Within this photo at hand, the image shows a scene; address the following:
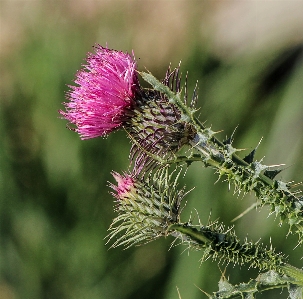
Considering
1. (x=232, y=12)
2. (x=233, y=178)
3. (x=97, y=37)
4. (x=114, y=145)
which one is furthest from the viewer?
(x=232, y=12)

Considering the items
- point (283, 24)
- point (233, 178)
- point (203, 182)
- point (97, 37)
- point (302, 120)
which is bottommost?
point (302, 120)

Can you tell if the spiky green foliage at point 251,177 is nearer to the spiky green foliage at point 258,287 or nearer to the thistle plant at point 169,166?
the thistle plant at point 169,166

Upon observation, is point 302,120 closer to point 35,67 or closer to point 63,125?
point 63,125

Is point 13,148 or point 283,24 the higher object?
point 13,148

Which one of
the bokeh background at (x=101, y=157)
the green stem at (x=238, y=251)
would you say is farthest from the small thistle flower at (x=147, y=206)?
the bokeh background at (x=101, y=157)

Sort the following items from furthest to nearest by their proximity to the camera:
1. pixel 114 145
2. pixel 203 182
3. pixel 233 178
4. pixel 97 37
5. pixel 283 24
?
pixel 283 24, pixel 97 37, pixel 114 145, pixel 203 182, pixel 233 178

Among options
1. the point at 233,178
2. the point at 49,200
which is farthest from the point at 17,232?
the point at 233,178

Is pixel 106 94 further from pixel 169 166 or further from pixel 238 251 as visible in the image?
pixel 238 251
